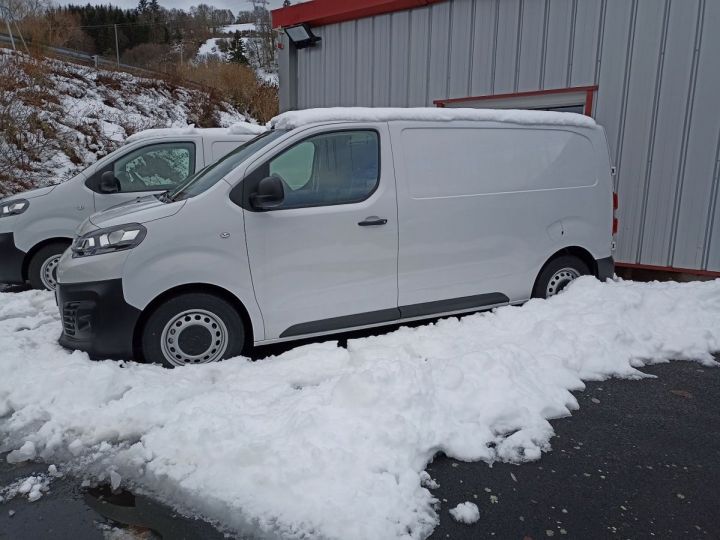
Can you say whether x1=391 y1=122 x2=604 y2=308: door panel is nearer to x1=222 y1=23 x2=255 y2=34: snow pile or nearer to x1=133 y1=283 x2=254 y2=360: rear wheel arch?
x1=133 y1=283 x2=254 y2=360: rear wheel arch

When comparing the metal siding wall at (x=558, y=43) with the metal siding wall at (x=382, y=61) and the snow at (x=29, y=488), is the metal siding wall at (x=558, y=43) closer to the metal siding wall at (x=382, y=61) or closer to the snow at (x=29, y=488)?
the metal siding wall at (x=382, y=61)

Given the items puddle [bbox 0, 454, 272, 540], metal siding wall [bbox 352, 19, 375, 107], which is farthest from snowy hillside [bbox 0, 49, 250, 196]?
puddle [bbox 0, 454, 272, 540]

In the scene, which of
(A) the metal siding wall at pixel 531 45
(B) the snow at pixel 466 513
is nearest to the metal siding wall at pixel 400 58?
(A) the metal siding wall at pixel 531 45

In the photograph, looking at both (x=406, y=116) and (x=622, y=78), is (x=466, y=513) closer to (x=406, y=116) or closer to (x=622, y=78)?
(x=406, y=116)

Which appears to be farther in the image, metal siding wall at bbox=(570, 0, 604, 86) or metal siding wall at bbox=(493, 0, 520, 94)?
metal siding wall at bbox=(493, 0, 520, 94)

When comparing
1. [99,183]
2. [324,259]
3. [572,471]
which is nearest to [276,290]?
[324,259]

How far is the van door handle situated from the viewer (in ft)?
13.4

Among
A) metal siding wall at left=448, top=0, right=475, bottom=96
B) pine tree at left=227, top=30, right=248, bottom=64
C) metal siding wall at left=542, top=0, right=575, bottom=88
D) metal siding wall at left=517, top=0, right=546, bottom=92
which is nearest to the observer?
metal siding wall at left=542, top=0, right=575, bottom=88

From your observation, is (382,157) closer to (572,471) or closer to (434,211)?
(434,211)

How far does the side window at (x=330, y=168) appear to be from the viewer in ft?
13.0

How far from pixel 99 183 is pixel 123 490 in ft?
14.9

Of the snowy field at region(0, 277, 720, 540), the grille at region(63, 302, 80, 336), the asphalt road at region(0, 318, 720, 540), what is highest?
the grille at region(63, 302, 80, 336)

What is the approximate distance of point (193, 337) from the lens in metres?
3.74

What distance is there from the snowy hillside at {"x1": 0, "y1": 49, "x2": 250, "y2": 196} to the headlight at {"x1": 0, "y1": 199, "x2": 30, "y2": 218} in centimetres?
672
